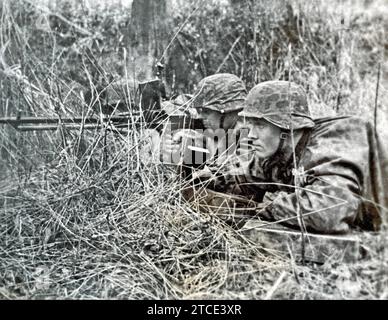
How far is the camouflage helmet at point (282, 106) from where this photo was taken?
3.41 metres

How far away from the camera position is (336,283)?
3.16 m

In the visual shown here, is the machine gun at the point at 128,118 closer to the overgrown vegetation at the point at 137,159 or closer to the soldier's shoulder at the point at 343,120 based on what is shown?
the overgrown vegetation at the point at 137,159

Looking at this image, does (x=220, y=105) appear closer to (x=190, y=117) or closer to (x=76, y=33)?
(x=190, y=117)

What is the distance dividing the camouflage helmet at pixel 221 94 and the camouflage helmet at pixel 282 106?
0.40m

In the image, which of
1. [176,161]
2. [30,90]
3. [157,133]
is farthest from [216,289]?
[30,90]

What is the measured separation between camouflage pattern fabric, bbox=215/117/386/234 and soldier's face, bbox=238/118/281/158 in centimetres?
11

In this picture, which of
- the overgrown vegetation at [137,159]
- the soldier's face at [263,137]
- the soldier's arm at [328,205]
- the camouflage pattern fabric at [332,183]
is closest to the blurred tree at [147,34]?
the overgrown vegetation at [137,159]

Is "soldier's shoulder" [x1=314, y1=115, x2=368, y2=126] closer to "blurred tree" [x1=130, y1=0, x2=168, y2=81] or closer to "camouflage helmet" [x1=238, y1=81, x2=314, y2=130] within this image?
"camouflage helmet" [x1=238, y1=81, x2=314, y2=130]

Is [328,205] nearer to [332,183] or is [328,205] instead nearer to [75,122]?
[332,183]

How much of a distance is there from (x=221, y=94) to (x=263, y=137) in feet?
1.94

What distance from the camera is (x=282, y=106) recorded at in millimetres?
3422

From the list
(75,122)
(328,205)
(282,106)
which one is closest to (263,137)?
(282,106)

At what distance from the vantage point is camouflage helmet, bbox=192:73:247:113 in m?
3.87
